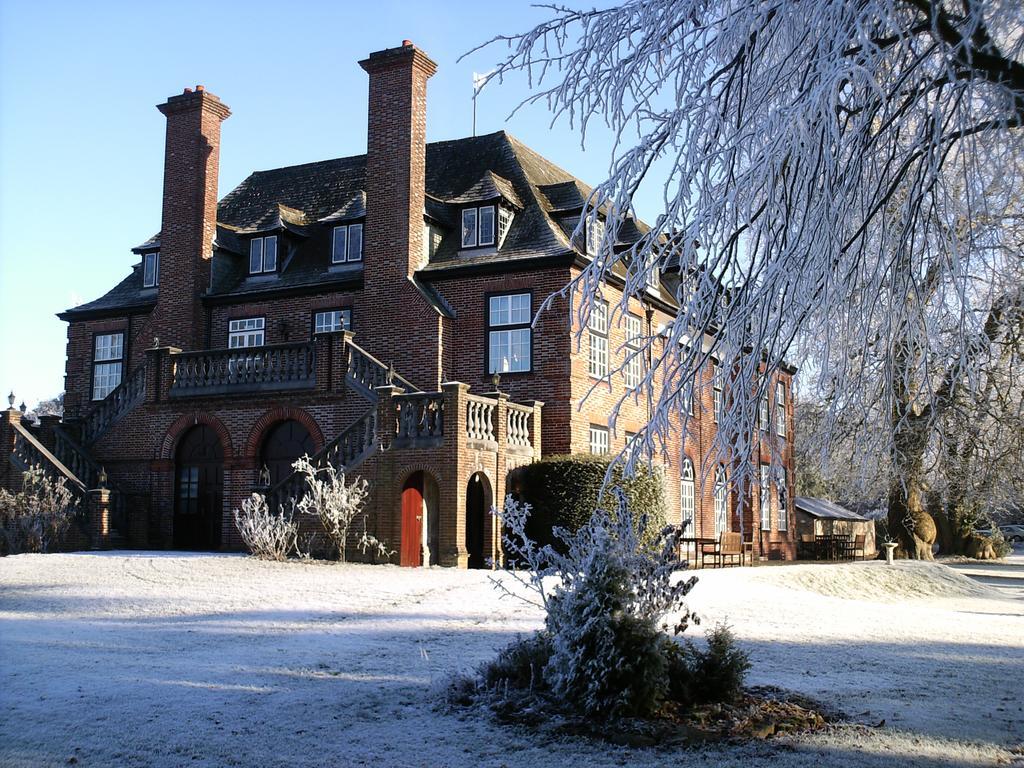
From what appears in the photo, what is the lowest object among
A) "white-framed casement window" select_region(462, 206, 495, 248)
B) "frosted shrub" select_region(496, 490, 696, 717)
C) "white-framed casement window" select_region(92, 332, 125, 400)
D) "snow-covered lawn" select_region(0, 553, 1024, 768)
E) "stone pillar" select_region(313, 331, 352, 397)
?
"snow-covered lawn" select_region(0, 553, 1024, 768)

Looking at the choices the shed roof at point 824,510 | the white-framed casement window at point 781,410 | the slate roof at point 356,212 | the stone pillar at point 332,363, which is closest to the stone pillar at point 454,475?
the stone pillar at point 332,363

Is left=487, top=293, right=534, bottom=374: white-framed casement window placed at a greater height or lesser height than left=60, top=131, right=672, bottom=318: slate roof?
lesser

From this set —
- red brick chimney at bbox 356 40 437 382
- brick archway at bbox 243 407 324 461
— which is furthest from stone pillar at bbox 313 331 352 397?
red brick chimney at bbox 356 40 437 382

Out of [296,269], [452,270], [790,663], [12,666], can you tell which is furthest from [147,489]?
[790,663]

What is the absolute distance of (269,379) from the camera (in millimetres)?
23406

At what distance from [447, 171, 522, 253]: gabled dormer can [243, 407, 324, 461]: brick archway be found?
18.6ft

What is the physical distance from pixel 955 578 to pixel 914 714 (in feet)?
60.9

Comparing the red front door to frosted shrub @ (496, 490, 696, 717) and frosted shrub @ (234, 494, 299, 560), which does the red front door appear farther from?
frosted shrub @ (496, 490, 696, 717)

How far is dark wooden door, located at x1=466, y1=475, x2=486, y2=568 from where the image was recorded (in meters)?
22.3

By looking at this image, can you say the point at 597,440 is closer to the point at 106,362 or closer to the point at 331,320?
the point at 331,320

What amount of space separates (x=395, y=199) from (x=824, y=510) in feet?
86.4

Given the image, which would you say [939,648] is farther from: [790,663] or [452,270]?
[452,270]

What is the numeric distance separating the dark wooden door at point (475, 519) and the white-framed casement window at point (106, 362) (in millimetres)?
12321

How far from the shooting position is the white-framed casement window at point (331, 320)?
2514 centimetres
